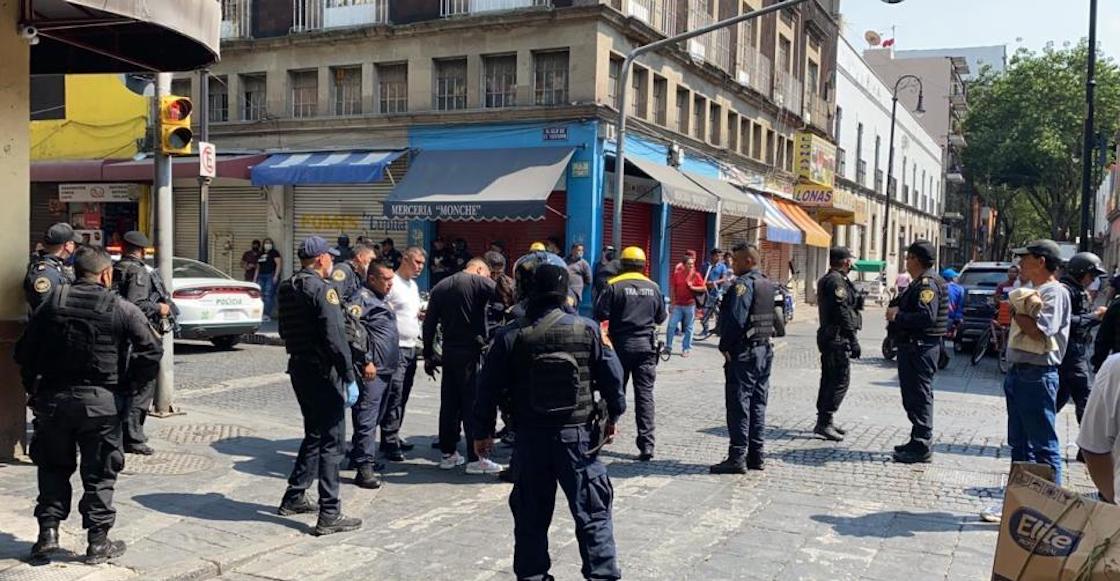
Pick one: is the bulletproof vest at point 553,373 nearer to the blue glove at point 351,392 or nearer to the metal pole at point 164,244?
the blue glove at point 351,392

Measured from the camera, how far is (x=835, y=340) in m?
8.80

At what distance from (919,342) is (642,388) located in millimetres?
2392

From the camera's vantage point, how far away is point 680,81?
23594mm

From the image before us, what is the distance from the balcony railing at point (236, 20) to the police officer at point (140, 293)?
16813 mm

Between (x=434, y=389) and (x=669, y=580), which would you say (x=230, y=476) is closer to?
(x=669, y=580)

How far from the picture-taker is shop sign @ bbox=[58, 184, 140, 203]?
2455cm

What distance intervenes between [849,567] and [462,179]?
15372 millimetres

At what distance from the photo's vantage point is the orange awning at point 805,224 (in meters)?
30.5

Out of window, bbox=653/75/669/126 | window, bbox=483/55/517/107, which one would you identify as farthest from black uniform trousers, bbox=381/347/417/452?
window, bbox=653/75/669/126

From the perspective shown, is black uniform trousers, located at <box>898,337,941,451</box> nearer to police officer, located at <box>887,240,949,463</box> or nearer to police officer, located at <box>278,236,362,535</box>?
police officer, located at <box>887,240,949,463</box>

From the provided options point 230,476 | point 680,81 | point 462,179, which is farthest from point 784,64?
point 230,476

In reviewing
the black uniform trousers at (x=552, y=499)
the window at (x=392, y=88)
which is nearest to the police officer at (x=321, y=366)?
the black uniform trousers at (x=552, y=499)

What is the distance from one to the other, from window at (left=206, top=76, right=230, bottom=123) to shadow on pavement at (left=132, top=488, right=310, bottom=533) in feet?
63.1

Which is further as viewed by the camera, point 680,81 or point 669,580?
point 680,81
